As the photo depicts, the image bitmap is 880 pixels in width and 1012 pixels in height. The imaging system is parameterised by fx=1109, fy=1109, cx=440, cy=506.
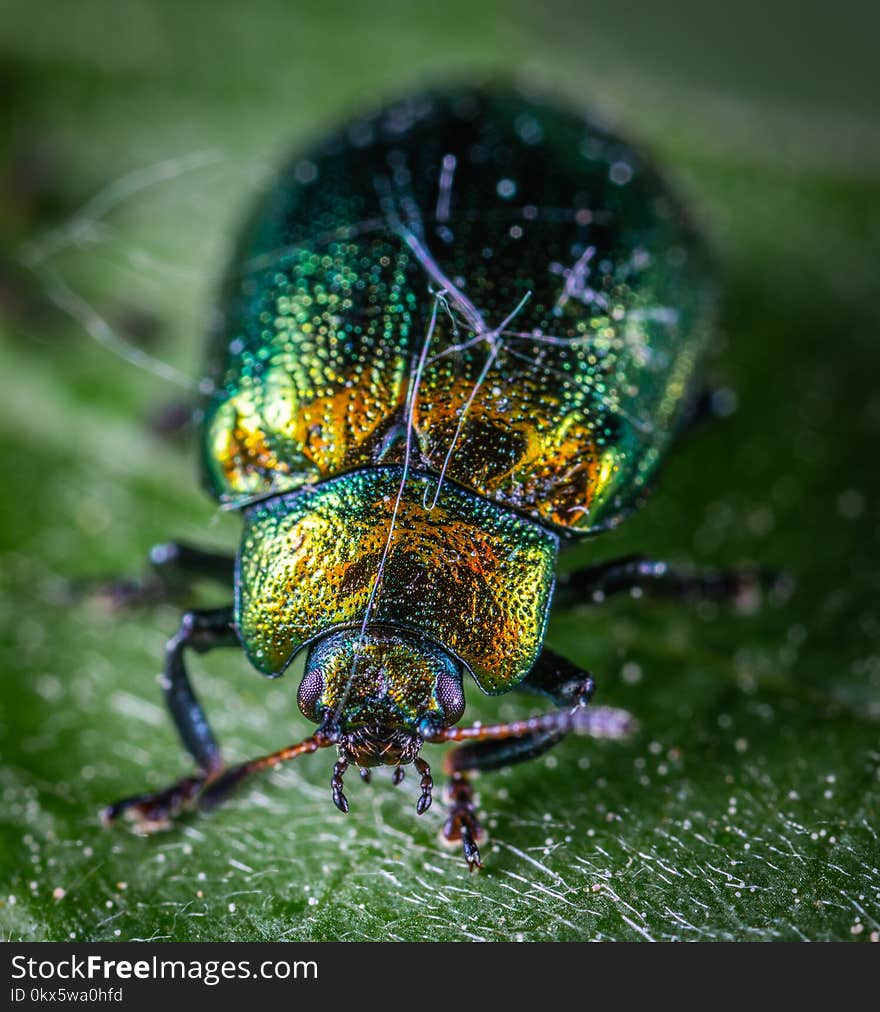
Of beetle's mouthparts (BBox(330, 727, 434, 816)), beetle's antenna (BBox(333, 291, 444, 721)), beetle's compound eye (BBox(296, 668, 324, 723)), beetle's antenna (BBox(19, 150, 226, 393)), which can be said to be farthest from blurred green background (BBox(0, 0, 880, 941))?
beetle's antenna (BBox(333, 291, 444, 721))

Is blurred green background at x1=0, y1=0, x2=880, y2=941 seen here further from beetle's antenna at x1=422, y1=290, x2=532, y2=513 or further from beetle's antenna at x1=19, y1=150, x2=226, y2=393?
beetle's antenna at x1=422, y1=290, x2=532, y2=513

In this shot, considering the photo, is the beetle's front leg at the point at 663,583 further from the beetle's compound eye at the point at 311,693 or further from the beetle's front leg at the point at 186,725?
the beetle's front leg at the point at 186,725

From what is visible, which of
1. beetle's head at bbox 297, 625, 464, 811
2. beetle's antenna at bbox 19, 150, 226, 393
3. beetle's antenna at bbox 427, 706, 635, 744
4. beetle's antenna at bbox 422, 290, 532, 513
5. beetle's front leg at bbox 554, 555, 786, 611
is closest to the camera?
beetle's head at bbox 297, 625, 464, 811

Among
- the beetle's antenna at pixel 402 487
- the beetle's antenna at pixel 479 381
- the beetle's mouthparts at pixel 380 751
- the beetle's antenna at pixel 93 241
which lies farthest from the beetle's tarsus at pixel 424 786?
the beetle's antenna at pixel 93 241

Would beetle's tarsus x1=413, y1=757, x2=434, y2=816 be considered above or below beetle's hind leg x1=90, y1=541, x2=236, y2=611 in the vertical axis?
below

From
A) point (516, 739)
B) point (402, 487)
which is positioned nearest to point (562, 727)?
point (516, 739)

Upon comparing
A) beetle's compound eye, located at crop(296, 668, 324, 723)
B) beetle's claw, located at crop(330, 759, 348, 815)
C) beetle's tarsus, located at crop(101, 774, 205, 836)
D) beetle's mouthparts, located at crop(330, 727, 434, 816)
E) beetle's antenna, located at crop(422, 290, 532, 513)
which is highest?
beetle's antenna, located at crop(422, 290, 532, 513)

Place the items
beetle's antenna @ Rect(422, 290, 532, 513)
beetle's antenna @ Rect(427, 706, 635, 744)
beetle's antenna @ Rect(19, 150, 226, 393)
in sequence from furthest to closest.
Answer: beetle's antenna @ Rect(19, 150, 226, 393) → beetle's antenna @ Rect(422, 290, 532, 513) → beetle's antenna @ Rect(427, 706, 635, 744)
